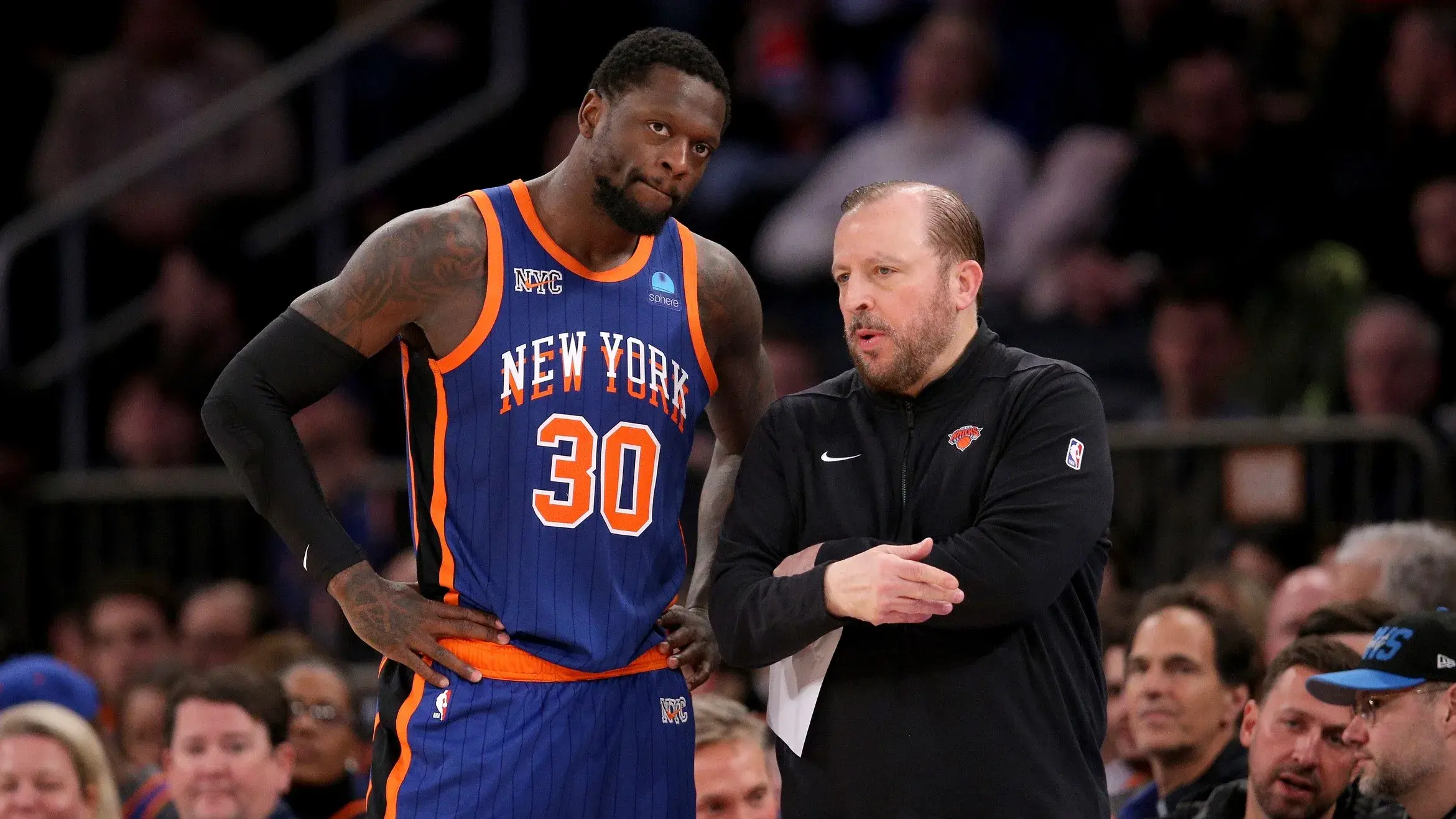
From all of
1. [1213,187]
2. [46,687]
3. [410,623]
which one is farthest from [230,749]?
[1213,187]

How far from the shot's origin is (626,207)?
435 cm

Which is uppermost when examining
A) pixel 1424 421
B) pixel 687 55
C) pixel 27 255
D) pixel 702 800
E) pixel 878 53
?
pixel 878 53

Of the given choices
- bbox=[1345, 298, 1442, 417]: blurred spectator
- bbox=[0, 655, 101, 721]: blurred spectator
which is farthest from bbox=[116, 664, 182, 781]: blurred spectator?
bbox=[1345, 298, 1442, 417]: blurred spectator

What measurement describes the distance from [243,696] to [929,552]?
10.8 ft

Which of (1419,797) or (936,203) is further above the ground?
(936,203)

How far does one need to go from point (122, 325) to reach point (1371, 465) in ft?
24.8

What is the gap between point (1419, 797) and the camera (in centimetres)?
461

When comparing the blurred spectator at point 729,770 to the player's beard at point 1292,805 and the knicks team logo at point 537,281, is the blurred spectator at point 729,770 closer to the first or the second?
the player's beard at point 1292,805

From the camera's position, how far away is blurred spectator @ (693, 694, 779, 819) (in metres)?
5.58

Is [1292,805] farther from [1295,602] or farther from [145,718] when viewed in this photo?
[145,718]

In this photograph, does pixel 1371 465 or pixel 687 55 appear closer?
pixel 687 55

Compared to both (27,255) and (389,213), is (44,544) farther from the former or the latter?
(389,213)

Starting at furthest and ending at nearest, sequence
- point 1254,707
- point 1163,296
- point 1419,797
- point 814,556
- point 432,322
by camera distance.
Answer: point 1163,296
point 1254,707
point 1419,797
point 432,322
point 814,556

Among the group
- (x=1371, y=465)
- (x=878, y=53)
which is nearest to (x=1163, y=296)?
(x=1371, y=465)
